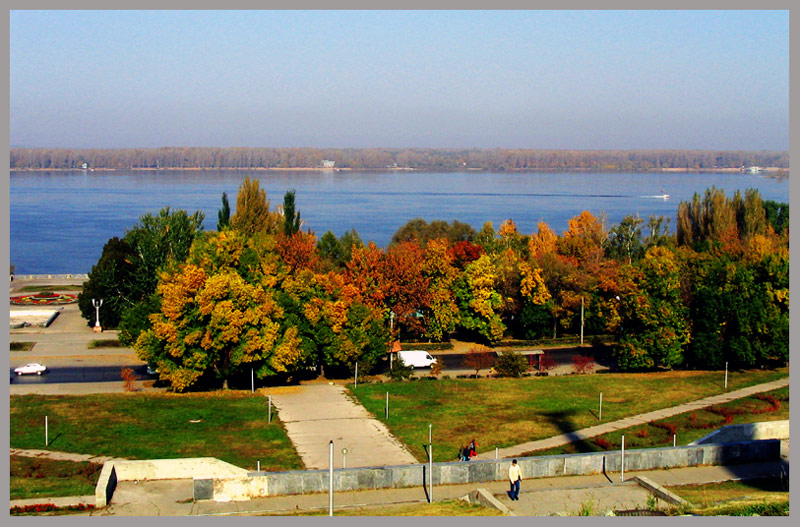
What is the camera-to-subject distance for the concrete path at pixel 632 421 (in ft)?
89.5

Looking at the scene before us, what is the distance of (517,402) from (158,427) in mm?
12968

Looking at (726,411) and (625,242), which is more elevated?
(625,242)

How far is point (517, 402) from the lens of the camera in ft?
110

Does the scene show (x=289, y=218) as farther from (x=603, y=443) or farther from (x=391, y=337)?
(x=603, y=443)

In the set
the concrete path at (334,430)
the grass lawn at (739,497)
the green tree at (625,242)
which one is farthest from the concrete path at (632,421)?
the green tree at (625,242)

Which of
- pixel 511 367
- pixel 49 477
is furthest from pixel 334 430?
pixel 511 367

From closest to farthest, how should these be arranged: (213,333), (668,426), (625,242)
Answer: (668,426) < (213,333) < (625,242)

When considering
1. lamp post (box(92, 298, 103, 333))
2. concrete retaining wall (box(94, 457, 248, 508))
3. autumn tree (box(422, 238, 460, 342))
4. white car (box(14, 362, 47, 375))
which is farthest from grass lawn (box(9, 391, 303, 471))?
lamp post (box(92, 298, 103, 333))

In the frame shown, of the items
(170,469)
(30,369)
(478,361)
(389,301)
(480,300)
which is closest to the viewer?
(170,469)

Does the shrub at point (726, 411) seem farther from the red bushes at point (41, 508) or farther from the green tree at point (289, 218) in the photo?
the green tree at point (289, 218)

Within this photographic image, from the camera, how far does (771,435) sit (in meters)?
27.0

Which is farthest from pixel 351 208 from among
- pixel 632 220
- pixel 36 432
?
pixel 36 432

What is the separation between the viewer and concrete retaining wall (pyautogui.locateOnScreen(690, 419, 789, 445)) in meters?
26.5

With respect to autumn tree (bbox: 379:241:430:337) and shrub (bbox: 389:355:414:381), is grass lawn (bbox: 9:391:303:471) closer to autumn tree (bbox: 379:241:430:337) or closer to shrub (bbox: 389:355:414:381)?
shrub (bbox: 389:355:414:381)
